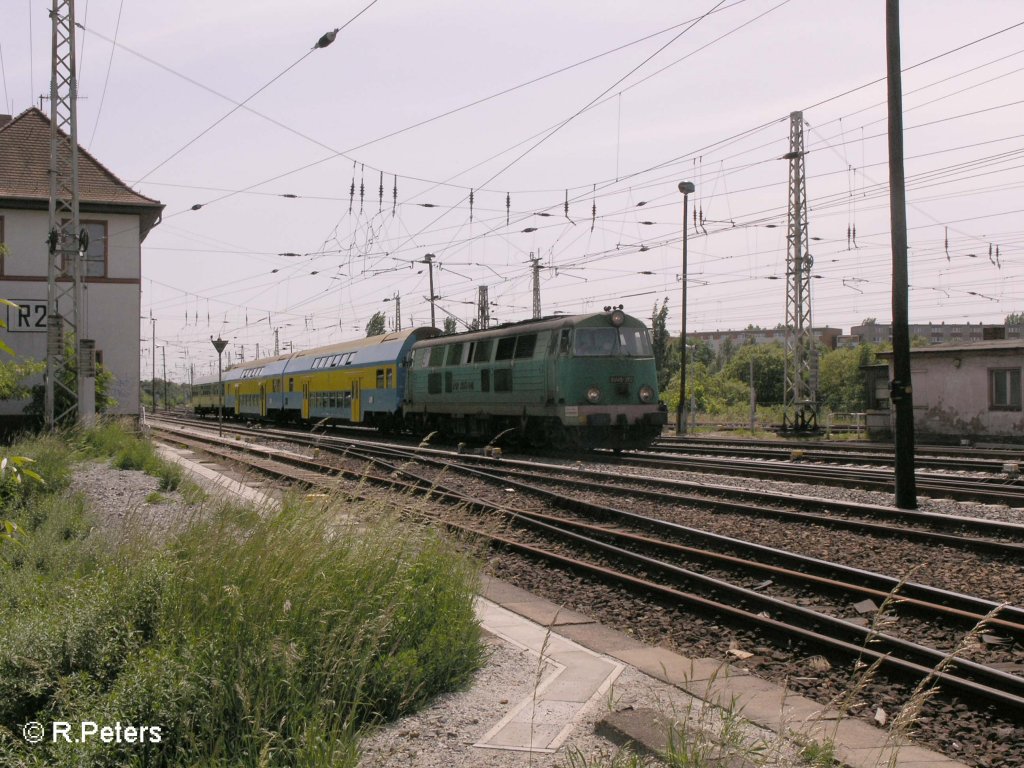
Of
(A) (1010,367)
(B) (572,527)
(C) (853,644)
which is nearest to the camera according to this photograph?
(C) (853,644)

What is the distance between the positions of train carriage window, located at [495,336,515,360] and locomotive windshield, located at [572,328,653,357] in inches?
96.9

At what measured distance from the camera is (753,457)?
2097 centimetres

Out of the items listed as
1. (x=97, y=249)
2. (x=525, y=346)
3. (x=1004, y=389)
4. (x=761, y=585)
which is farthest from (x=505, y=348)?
(x=97, y=249)

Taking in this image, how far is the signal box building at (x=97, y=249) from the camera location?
27.9 metres

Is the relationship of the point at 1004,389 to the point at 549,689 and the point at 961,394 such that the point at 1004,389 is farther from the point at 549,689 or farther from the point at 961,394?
the point at 549,689

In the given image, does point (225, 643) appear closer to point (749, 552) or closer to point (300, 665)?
point (300, 665)

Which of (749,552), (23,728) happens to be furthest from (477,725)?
(749,552)

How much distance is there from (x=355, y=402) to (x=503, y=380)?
11.8m

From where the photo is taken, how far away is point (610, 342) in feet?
68.5

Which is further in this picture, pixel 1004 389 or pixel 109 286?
pixel 109 286

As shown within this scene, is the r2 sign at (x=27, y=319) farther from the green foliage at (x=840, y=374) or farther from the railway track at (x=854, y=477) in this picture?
the green foliage at (x=840, y=374)

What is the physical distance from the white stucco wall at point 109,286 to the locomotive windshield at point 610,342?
1595 centimetres

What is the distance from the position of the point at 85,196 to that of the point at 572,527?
24.0 metres

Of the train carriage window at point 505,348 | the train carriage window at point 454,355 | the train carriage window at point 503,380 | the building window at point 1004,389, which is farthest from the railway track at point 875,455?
the train carriage window at point 454,355
